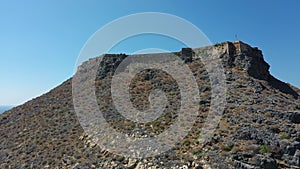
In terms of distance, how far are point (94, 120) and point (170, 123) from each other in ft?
24.1

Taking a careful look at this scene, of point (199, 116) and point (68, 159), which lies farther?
point (199, 116)

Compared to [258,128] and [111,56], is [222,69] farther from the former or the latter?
[111,56]

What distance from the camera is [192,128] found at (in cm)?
2217

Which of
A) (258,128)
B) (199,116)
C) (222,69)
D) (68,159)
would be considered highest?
(222,69)

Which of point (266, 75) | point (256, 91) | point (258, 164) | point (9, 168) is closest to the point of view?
point (258, 164)

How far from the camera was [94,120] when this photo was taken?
26.5 metres

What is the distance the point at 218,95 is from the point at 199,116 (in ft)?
13.5

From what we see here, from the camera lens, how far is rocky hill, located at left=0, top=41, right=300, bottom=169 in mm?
18844

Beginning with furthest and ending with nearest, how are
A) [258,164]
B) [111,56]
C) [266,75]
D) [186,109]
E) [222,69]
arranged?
[111,56] < [266,75] < [222,69] < [186,109] < [258,164]

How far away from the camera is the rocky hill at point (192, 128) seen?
1884cm

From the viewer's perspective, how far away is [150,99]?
94.0 feet

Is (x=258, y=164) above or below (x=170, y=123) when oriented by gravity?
below

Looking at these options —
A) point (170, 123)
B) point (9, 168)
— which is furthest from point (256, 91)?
point (9, 168)

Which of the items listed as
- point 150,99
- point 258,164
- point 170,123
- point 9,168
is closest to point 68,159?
point 9,168
